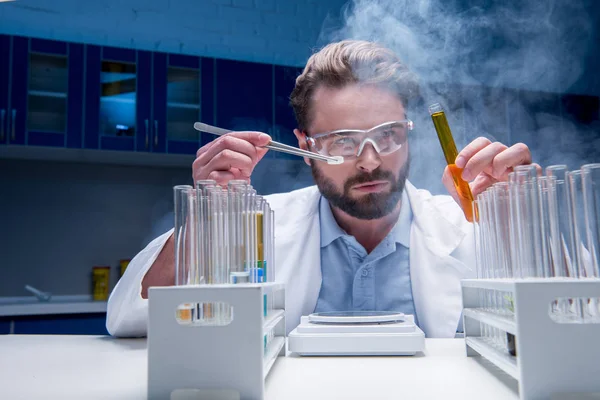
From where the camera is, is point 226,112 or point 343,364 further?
point 226,112

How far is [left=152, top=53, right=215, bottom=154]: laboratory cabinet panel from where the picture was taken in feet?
11.8

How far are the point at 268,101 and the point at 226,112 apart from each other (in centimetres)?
31

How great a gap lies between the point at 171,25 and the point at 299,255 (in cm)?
226

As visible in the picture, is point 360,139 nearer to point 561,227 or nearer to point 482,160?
point 482,160

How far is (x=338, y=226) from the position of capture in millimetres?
1981

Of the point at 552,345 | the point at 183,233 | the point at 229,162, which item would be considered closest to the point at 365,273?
the point at 229,162

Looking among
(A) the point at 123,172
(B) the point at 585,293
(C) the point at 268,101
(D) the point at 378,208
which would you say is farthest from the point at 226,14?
(B) the point at 585,293

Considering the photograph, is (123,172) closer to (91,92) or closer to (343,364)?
(91,92)

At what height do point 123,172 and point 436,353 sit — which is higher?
point 123,172

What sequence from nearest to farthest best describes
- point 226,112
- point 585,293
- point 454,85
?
point 585,293
point 454,85
point 226,112

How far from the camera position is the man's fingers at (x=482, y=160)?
3.82 feet

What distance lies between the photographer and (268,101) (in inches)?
135

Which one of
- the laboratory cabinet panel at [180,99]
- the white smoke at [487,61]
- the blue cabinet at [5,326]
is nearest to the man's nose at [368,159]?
the white smoke at [487,61]

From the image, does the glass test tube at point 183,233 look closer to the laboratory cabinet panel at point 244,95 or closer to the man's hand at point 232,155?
the man's hand at point 232,155
